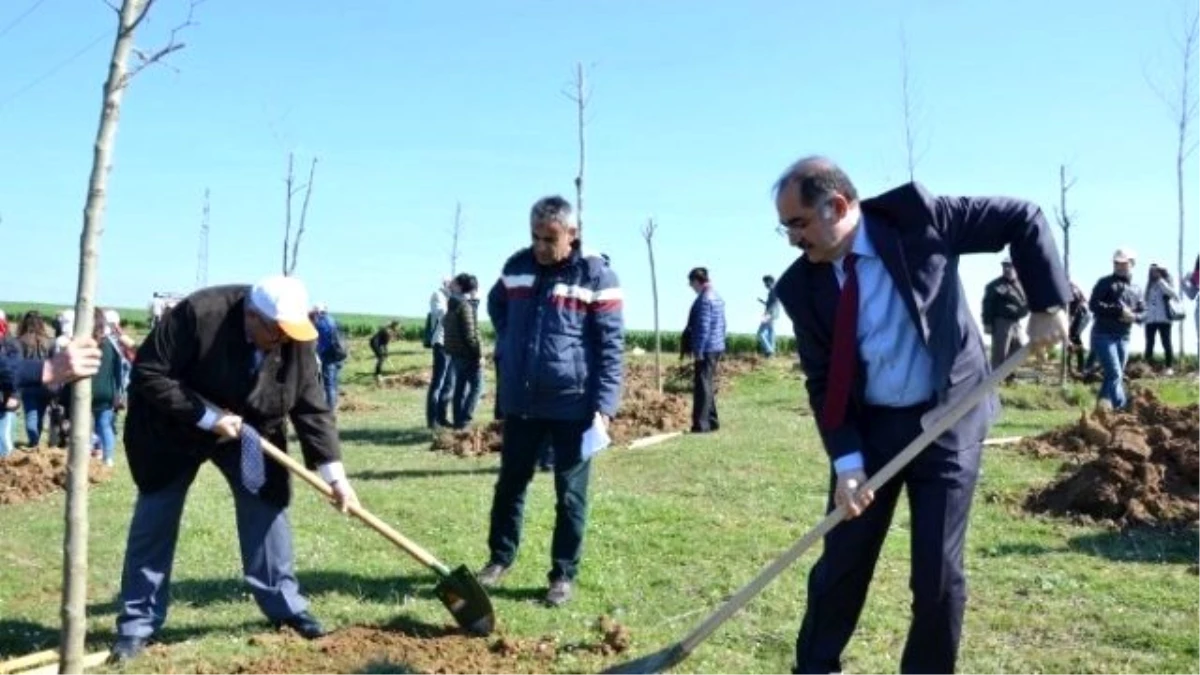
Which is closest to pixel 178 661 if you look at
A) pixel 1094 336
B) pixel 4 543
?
pixel 4 543

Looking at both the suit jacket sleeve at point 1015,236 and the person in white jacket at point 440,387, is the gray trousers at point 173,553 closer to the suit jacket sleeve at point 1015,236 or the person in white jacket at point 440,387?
the suit jacket sleeve at point 1015,236

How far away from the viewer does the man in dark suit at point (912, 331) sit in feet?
14.1

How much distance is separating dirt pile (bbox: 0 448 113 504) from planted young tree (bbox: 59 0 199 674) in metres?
7.19

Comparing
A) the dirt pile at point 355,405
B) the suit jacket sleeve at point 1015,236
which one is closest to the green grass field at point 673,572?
the suit jacket sleeve at point 1015,236

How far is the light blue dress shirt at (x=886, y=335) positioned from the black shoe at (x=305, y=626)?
2946 millimetres

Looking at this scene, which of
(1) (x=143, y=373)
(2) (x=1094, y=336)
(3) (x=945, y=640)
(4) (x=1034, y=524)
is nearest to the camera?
(3) (x=945, y=640)

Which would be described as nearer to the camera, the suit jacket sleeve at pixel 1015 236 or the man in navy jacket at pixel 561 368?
the suit jacket sleeve at pixel 1015 236

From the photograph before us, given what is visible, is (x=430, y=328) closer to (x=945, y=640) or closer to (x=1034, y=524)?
(x=1034, y=524)

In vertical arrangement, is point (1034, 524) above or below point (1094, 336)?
below

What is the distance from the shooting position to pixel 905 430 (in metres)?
4.49

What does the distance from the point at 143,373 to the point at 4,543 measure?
440 centimetres

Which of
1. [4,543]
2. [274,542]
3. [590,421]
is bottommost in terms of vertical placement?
[4,543]

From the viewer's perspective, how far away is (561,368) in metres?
6.60

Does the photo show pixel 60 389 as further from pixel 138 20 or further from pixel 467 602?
pixel 138 20
